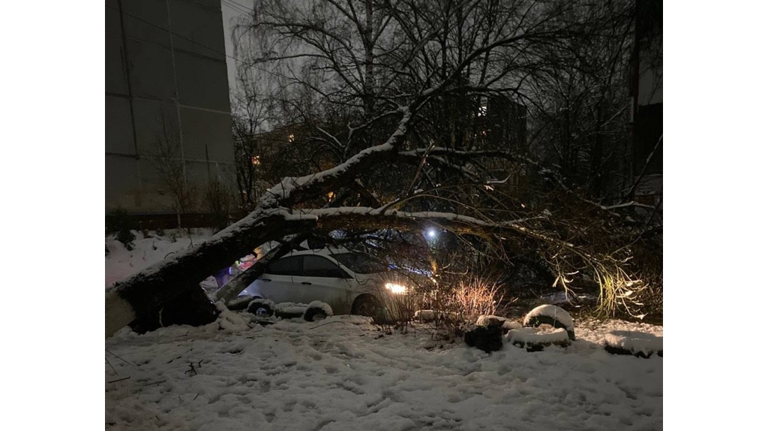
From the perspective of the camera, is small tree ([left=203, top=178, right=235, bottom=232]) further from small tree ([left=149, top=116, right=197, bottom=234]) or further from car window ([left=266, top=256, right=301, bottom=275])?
car window ([left=266, top=256, right=301, bottom=275])

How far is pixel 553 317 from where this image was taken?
18.7 ft

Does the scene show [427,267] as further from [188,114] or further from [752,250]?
[188,114]

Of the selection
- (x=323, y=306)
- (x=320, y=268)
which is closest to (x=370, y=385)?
(x=323, y=306)

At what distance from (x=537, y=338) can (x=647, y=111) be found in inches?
400

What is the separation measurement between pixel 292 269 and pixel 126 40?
38.8 ft

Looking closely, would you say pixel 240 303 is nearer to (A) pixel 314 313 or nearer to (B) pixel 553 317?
(A) pixel 314 313

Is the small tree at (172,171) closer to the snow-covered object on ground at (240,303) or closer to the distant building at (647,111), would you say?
the snow-covered object on ground at (240,303)

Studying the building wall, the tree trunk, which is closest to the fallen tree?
the tree trunk

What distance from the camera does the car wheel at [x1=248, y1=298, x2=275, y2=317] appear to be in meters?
7.74

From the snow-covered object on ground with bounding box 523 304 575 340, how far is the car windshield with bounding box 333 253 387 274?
105 inches

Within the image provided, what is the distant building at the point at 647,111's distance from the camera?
8.95 m

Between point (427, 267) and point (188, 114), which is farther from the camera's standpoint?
point (188, 114)
